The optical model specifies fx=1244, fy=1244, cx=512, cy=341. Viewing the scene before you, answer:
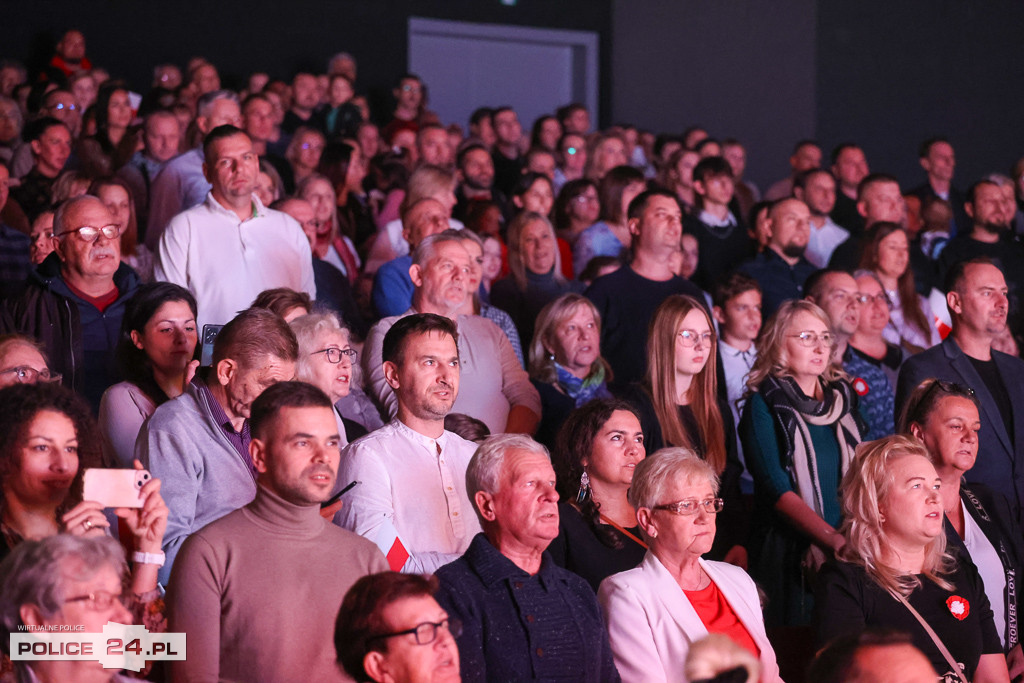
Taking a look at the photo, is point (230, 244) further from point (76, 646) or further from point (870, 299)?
point (870, 299)

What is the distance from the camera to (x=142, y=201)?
623 cm

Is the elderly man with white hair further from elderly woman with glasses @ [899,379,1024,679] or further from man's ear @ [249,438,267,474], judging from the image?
elderly woman with glasses @ [899,379,1024,679]

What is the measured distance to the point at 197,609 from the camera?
2584 millimetres

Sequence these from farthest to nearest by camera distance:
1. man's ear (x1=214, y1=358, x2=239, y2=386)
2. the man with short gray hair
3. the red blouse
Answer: the man with short gray hair → man's ear (x1=214, y1=358, x2=239, y2=386) → the red blouse

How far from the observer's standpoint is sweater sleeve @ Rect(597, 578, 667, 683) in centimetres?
311

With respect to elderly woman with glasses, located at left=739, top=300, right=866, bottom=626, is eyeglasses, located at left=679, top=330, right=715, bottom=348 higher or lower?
higher

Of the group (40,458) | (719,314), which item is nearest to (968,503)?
(719,314)

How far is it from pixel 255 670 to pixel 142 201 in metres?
4.08

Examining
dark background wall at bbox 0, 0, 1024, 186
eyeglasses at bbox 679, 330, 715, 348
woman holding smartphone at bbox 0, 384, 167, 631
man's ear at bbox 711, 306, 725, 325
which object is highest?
dark background wall at bbox 0, 0, 1024, 186

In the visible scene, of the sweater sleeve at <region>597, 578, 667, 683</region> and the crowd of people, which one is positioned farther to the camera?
the sweater sleeve at <region>597, 578, 667, 683</region>

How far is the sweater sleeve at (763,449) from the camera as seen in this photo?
4297 millimetres

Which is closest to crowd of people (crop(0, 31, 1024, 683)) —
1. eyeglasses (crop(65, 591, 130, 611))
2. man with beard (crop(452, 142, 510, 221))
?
eyeglasses (crop(65, 591, 130, 611))

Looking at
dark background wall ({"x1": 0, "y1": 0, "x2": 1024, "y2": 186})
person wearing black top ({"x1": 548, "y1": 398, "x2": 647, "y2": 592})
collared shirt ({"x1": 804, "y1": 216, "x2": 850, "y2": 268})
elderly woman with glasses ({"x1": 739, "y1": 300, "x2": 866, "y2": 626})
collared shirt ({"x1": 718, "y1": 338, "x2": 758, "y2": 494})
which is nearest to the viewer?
person wearing black top ({"x1": 548, "y1": 398, "x2": 647, "y2": 592})

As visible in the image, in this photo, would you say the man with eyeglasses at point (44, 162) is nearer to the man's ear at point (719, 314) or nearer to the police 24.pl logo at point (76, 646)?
the man's ear at point (719, 314)
